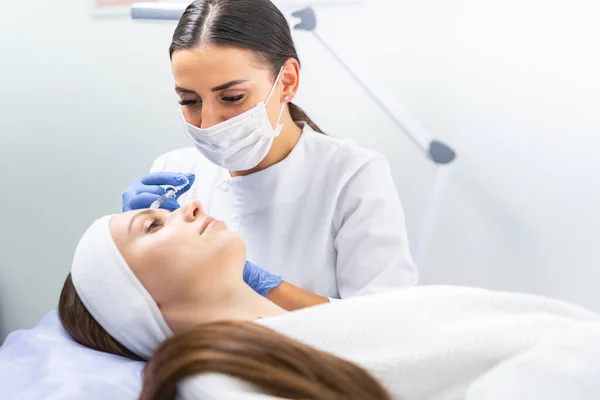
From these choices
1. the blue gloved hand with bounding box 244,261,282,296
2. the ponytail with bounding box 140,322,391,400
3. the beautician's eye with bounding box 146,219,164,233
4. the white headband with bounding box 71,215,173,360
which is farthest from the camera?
the blue gloved hand with bounding box 244,261,282,296

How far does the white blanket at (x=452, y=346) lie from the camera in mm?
979

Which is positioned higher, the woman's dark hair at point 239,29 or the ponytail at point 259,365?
the woman's dark hair at point 239,29

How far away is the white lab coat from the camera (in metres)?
1.60


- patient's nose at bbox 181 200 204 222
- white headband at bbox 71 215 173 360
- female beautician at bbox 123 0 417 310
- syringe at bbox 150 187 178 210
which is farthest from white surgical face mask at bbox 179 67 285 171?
white headband at bbox 71 215 173 360

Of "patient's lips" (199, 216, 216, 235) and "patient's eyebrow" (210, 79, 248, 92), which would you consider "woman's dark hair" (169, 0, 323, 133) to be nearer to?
"patient's eyebrow" (210, 79, 248, 92)

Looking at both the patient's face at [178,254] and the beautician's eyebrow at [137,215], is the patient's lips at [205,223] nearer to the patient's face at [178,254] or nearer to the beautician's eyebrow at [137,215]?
the patient's face at [178,254]

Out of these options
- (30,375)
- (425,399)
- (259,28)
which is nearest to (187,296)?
(30,375)

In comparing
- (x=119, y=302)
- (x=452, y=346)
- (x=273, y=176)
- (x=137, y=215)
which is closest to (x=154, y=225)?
(x=137, y=215)

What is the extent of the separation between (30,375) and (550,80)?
1712mm

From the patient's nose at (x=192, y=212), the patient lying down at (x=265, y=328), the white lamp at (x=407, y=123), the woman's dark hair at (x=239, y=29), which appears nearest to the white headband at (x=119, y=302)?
the patient lying down at (x=265, y=328)

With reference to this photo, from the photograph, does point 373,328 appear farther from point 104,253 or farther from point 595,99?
point 595,99

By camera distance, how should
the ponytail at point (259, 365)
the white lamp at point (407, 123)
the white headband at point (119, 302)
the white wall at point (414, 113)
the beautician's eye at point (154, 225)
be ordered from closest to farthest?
the ponytail at point (259, 365)
the white headband at point (119, 302)
the beautician's eye at point (154, 225)
the white lamp at point (407, 123)
the white wall at point (414, 113)

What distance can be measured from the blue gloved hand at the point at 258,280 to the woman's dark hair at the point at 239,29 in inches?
18.6

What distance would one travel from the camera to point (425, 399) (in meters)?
1.01
